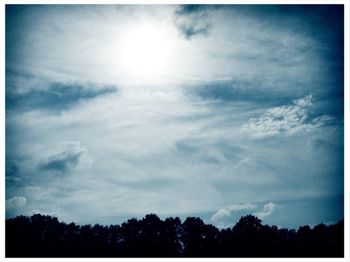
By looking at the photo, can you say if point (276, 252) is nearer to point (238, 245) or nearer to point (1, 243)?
point (238, 245)

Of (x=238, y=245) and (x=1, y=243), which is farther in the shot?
(x=238, y=245)

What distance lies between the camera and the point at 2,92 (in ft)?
77.5

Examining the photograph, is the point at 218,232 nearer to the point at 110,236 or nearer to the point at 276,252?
the point at 276,252

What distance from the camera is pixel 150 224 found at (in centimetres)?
6284

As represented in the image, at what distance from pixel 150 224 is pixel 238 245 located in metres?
22.2

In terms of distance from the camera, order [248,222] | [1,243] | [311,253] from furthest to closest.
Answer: [248,222], [311,253], [1,243]

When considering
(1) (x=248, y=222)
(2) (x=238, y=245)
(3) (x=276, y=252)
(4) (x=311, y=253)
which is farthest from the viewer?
(1) (x=248, y=222)

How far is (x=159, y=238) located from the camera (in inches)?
2402

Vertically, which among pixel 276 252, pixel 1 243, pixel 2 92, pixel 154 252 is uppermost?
pixel 2 92

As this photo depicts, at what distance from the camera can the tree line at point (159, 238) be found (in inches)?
1864

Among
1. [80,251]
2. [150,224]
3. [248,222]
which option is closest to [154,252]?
[150,224]

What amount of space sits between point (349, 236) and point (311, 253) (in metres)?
17.0

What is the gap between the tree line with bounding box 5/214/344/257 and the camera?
4734 centimetres

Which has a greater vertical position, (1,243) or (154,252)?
(1,243)
